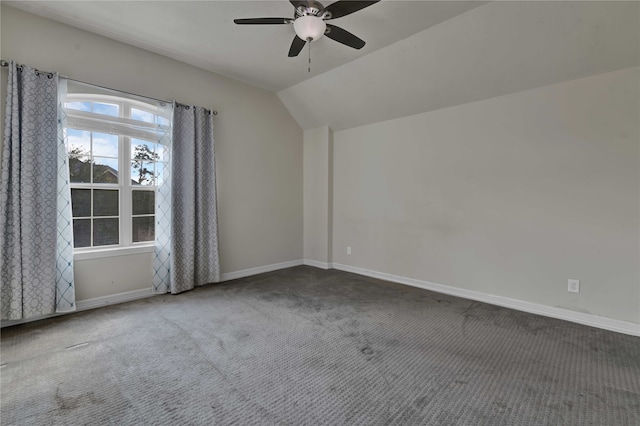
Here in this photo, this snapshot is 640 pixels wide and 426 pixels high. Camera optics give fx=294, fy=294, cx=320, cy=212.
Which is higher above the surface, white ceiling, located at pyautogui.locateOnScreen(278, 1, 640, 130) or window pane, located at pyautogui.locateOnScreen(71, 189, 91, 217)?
white ceiling, located at pyautogui.locateOnScreen(278, 1, 640, 130)

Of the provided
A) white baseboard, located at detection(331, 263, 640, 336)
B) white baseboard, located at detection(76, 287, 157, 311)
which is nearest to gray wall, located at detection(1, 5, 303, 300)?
white baseboard, located at detection(76, 287, 157, 311)

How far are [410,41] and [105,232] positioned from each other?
154 inches

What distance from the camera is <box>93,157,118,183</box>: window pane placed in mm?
3188

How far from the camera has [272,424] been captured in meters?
1.53

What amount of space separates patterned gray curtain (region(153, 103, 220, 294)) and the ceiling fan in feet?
5.91

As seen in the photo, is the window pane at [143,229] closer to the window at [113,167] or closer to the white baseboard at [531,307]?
the window at [113,167]

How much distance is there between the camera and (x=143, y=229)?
11.7 feet

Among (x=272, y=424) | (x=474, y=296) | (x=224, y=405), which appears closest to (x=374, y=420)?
(x=272, y=424)

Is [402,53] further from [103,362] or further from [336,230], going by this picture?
[103,362]

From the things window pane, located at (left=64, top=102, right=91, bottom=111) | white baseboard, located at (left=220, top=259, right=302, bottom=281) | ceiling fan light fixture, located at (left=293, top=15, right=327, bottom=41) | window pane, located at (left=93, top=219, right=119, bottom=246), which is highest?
ceiling fan light fixture, located at (left=293, top=15, right=327, bottom=41)

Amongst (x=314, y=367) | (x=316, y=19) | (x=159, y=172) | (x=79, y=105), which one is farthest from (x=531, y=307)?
(x=79, y=105)

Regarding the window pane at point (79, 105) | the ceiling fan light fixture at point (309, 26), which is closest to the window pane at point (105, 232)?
the window pane at point (79, 105)

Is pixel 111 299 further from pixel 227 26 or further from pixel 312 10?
pixel 312 10

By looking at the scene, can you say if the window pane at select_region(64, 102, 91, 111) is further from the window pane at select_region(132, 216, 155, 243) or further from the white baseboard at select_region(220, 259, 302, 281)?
the white baseboard at select_region(220, 259, 302, 281)
